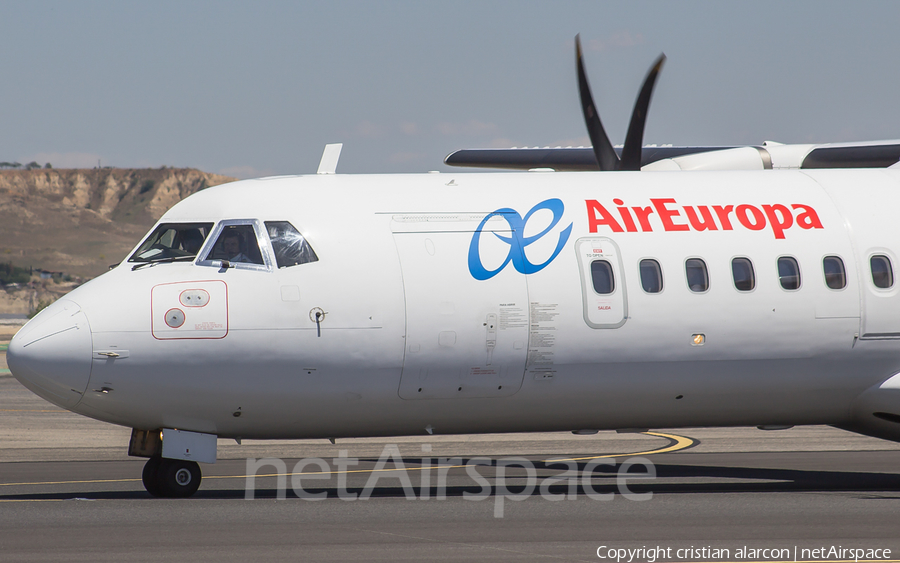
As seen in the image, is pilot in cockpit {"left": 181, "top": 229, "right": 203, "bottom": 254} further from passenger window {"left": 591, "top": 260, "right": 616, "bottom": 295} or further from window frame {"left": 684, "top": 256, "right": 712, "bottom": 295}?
window frame {"left": 684, "top": 256, "right": 712, "bottom": 295}

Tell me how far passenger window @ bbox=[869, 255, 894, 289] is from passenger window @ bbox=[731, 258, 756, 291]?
73.4 inches

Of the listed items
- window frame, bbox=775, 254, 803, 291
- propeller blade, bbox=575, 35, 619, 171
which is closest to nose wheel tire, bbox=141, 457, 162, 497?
window frame, bbox=775, 254, 803, 291

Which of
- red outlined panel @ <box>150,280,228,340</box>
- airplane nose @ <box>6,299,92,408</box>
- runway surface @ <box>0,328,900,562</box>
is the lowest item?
runway surface @ <box>0,328,900,562</box>

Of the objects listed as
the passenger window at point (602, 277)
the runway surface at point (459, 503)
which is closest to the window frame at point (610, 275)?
the passenger window at point (602, 277)

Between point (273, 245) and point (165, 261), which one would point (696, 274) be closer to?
point (273, 245)

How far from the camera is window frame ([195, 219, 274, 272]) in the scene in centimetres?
1331

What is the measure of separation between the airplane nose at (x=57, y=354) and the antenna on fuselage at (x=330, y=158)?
4.17m

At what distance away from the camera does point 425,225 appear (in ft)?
46.0

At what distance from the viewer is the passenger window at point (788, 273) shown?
47.6 ft

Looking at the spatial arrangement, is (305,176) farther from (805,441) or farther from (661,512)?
(805,441)

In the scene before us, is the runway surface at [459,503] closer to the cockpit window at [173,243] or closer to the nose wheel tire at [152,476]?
the nose wheel tire at [152,476]

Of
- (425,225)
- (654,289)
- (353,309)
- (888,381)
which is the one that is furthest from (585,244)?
(888,381)

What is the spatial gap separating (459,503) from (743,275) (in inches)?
192

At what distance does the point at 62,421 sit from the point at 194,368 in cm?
1580
